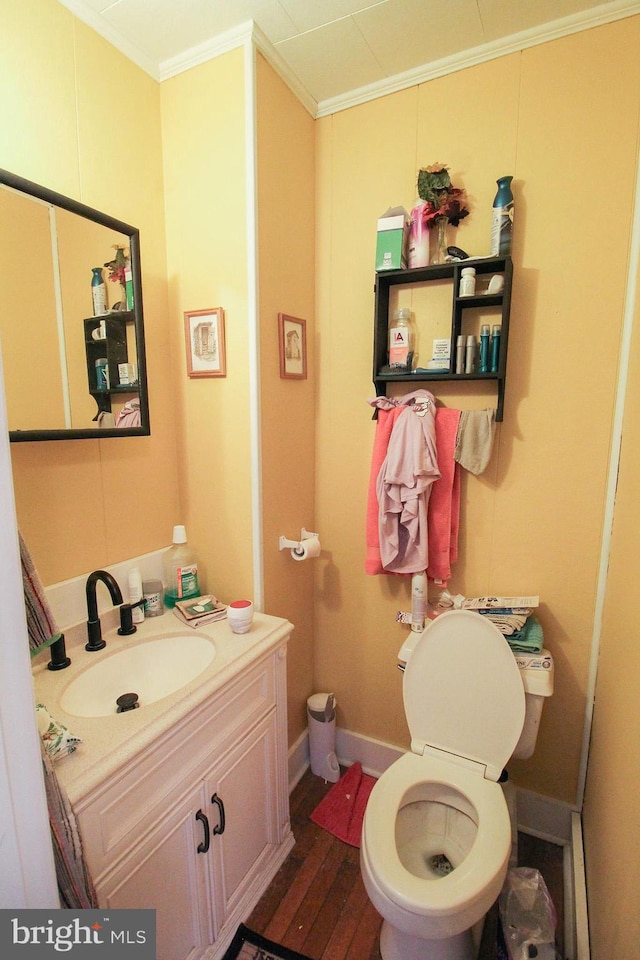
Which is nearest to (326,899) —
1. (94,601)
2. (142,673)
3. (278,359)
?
(142,673)

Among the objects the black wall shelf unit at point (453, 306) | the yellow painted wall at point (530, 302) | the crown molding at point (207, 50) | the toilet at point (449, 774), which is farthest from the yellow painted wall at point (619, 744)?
the crown molding at point (207, 50)

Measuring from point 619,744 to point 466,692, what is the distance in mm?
428

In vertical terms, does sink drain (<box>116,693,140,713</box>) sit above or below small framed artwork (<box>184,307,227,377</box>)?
below

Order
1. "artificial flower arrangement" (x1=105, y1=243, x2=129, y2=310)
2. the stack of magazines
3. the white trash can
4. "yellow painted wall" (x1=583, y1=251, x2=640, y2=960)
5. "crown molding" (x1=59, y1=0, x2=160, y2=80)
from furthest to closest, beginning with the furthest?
the white trash can < the stack of magazines < "artificial flower arrangement" (x1=105, y1=243, x2=129, y2=310) < "crown molding" (x1=59, y1=0, x2=160, y2=80) < "yellow painted wall" (x1=583, y1=251, x2=640, y2=960)

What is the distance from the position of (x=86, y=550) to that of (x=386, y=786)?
1.15 metres

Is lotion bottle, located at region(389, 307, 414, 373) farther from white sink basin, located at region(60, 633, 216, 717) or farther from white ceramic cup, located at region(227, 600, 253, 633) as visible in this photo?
white sink basin, located at region(60, 633, 216, 717)

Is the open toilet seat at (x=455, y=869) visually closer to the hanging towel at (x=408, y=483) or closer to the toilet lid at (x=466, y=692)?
the toilet lid at (x=466, y=692)

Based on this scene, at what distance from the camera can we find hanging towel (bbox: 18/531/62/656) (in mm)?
811

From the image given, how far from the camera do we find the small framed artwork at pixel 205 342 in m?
1.51

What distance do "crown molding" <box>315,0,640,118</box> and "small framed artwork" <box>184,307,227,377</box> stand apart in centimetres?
95

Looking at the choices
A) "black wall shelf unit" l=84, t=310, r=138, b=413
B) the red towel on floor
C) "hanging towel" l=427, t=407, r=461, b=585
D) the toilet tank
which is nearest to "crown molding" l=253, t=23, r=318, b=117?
"black wall shelf unit" l=84, t=310, r=138, b=413

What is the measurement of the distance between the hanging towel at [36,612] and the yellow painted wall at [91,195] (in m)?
0.45

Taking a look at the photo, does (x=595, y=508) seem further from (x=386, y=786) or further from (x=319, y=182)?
(x=319, y=182)

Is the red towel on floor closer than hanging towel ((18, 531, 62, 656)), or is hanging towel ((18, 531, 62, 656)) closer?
hanging towel ((18, 531, 62, 656))
